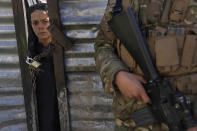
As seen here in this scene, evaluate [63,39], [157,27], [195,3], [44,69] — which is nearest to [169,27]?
[157,27]

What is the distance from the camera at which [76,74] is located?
9.34 ft

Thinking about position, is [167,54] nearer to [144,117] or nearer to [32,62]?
[144,117]

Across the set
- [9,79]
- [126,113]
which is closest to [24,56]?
[9,79]

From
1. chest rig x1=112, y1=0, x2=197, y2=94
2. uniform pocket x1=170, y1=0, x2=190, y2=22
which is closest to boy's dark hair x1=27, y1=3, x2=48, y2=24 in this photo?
chest rig x1=112, y1=0, x2=197, y2=94

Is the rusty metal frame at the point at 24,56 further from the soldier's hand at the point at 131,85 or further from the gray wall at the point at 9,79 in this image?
the soldier's hand at the point at 131,85

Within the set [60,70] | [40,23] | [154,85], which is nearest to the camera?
[154,85]

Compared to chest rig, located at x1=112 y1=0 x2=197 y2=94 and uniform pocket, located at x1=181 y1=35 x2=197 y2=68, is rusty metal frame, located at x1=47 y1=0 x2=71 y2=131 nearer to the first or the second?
chest rig, located at x1=112 y1=0 x2=197 y2=94

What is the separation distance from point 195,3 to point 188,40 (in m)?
0.20

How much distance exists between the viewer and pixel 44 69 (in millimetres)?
3000

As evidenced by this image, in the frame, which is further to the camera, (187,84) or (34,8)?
(34,8)

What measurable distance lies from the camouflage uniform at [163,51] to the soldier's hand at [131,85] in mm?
43

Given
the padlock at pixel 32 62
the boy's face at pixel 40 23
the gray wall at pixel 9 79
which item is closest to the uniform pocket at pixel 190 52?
the padlock at pixel 32 62

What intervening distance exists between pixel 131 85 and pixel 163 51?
0.79 ft

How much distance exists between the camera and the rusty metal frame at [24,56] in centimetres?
290
